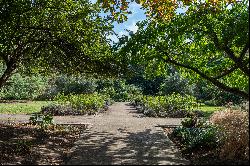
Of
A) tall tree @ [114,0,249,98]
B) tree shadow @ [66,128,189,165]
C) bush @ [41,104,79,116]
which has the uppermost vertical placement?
tall tree @ [114,0,249,98]

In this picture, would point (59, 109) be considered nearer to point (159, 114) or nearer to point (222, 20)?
point (159, 114)

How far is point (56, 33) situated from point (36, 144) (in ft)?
13.6

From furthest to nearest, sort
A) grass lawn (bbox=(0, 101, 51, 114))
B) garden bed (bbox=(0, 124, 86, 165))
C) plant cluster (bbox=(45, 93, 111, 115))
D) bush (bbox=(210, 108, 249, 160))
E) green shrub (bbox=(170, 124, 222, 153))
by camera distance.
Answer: grass lawn (bbox=(0, 101, 51, 114)) < plant cluster (bbox=(45, 93, 111, 115)) < green shrub (bbox=(170, 124, 222, 153)) < garden bed (bbox=(0, 124, 86, 165)) < bush (bbox=(210, 108, 249, 160))

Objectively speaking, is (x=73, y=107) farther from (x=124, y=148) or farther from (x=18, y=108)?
(x=124, y=148)

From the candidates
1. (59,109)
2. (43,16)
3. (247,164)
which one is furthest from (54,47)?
(247,164)

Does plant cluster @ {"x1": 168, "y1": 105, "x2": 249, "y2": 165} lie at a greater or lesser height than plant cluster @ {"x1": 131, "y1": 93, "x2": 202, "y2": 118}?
lesser

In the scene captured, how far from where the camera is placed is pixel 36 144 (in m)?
11.5

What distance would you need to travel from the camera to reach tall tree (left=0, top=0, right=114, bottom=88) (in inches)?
478

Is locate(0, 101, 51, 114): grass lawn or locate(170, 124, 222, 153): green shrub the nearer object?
locate(170, 124, 222, 153): green shrub

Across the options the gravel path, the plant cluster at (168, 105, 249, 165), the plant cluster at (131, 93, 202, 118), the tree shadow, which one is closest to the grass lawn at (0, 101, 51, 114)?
the plant cluster at (131, 93, 202, 118)

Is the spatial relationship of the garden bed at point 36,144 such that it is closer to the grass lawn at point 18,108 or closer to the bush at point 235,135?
the bush at point 235,135

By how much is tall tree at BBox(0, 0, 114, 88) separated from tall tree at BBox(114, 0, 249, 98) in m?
2.71

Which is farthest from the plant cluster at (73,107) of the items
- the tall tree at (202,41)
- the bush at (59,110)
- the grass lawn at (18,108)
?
the tall tree at (202,41)

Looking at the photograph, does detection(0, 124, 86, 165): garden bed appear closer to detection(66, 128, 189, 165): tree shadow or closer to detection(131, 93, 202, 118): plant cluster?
detection(66, 128, 189, 165): tree shadow
